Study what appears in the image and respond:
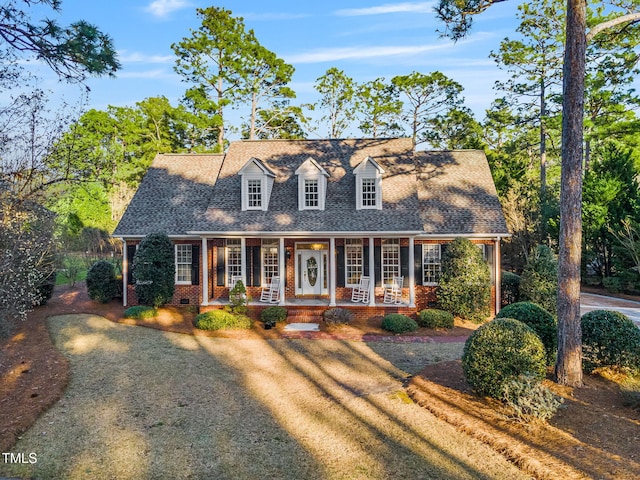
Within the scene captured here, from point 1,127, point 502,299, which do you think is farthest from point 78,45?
point 502,299

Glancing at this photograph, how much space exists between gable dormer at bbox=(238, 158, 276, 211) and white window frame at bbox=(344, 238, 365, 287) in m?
3.88

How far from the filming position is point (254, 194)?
1786cm

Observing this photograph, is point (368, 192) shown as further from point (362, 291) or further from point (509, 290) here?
point (509, 290)

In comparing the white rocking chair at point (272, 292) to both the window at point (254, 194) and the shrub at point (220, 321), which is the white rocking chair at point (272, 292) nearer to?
the shrub at point (220, 321)

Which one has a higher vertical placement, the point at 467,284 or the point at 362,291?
the point at 467,284

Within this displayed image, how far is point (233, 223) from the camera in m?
16.9

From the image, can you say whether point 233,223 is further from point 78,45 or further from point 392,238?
point 78,45

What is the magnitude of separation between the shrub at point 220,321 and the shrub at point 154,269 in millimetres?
2397

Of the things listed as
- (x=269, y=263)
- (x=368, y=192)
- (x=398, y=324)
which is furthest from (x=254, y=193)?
(x=398, y=324)

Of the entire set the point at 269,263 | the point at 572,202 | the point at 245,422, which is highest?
the point at 572,202

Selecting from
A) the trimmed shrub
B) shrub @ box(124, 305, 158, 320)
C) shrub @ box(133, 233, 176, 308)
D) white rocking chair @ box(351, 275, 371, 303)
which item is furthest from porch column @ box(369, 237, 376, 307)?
shrub @ box(124, 305, 158, 320)

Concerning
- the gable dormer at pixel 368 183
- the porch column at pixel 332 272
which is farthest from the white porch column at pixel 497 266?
the porch column at pixel 332 272

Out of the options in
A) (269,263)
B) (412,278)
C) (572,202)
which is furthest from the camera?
(269,263)

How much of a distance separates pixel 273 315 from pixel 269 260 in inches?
126
